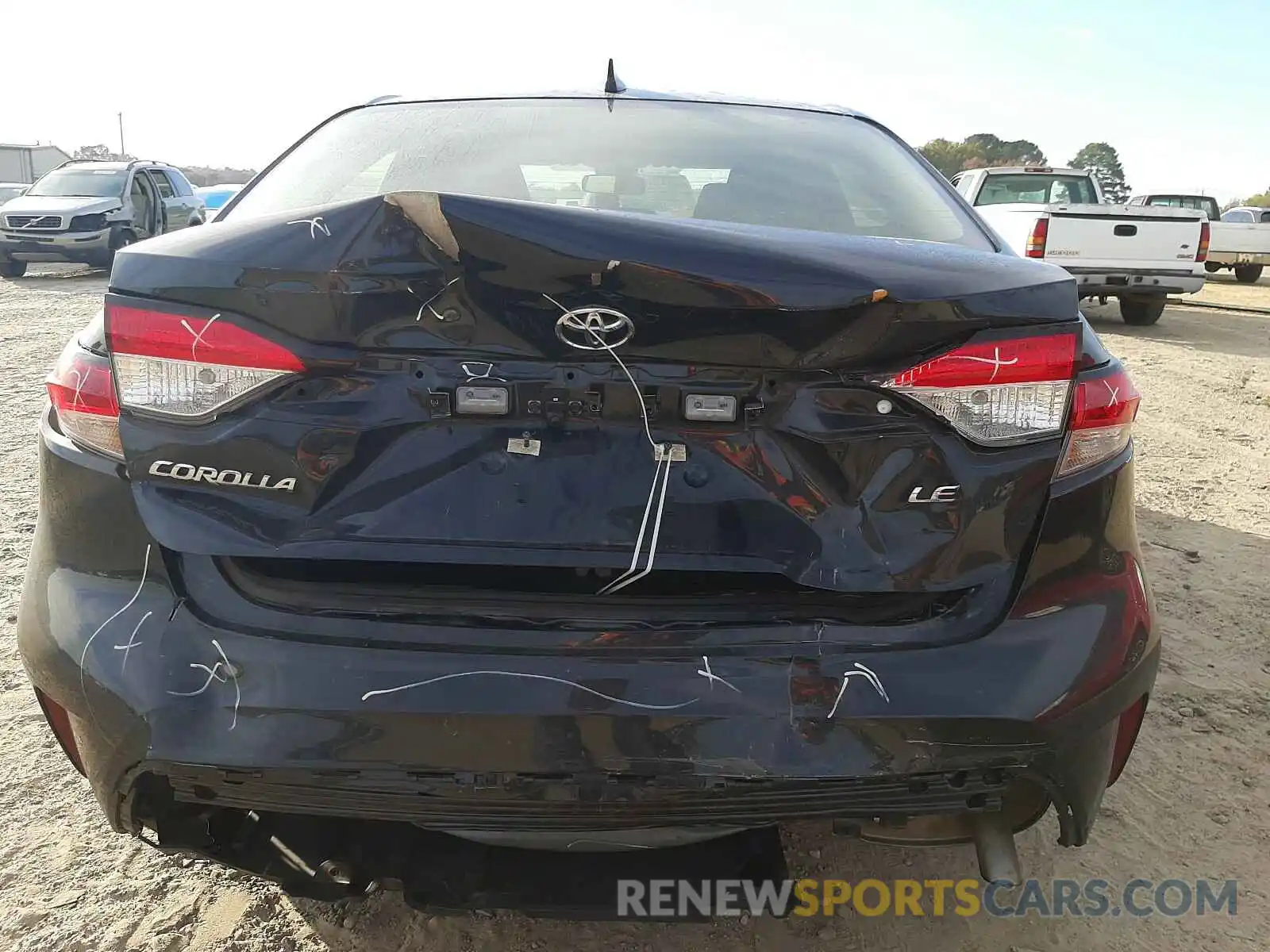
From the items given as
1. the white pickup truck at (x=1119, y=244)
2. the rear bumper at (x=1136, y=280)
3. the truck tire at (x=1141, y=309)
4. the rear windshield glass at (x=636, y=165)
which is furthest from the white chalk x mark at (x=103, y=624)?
Result: the truck tire at (x=1141, y=309)

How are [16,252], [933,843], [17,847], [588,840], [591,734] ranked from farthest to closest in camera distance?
[16,252] < [17,847] < [933,843] < [588,840] < [591,734]

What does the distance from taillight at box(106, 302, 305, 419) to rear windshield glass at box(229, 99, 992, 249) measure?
65cm

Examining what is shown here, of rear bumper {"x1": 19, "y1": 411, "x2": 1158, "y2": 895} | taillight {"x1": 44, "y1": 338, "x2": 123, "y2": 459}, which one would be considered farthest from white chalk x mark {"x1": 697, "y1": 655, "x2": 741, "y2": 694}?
taillight {"x1": 44, "y1": 338, "x2": 123, "y2": 459}

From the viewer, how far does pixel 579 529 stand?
1.41 meters

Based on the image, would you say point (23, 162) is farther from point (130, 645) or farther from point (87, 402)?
point (130, 645)

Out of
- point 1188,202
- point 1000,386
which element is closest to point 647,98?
point 1000,386

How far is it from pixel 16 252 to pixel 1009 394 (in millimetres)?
17272

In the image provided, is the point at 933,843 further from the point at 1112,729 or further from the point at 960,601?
the point at 960,601

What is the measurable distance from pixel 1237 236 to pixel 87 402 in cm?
2337

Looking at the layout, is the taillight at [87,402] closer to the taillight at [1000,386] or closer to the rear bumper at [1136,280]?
the taillight at [1000,386]

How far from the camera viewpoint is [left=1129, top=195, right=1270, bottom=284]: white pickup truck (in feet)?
63.9

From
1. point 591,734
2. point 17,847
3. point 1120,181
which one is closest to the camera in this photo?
point 591,734

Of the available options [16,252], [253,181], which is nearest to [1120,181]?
[16,252]

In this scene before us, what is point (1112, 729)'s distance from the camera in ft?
5.00
